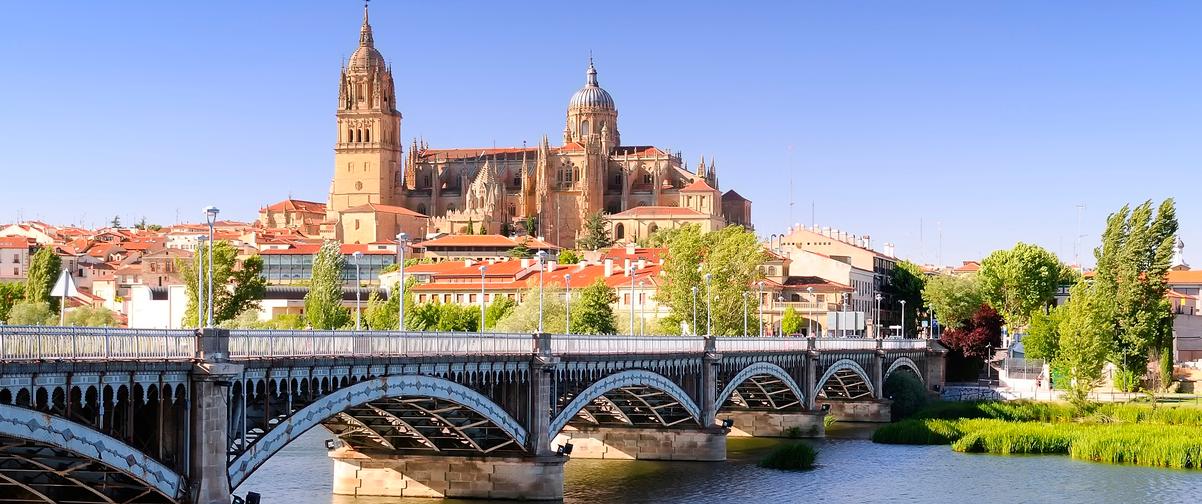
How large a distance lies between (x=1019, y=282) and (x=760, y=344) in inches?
2452

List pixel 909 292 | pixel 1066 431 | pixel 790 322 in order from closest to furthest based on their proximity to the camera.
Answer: pixel 1066 431 < pixel 790 322 < pixel 909 292

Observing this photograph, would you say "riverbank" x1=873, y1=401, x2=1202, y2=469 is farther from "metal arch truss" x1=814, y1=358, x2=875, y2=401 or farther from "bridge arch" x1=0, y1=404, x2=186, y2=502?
"bridge arch" x1=0, y1=404, x2=186, y2=502

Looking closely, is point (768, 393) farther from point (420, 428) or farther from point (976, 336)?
point (976, 336)

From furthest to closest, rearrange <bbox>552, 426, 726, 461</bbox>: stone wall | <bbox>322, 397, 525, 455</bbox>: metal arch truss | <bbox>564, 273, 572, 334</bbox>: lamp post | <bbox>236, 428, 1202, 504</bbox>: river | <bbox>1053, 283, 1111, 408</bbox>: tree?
1. <bbox>1053, 283, 1111, 408</bbox>: tree
2. <bbox>564, 273, 572, 334</bbox>: lamp post
3. <bbox>552, 426, 726, 461</bbox>: stone wall
4. <bbox>236, 428, 1202, 504</bbox>: river
5. <bbox>322, 397, 525, 455</bbox>: metal arch truss

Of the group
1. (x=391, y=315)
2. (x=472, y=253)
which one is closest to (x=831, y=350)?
(x=391, y=315)

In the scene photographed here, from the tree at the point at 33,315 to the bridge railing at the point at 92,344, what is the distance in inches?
3114

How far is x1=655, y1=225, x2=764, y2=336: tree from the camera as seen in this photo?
9725 centimetres

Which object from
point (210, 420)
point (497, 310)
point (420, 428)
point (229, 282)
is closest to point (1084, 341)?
point (420, 428)

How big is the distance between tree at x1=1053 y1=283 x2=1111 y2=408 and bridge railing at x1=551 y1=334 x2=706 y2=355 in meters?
24.9

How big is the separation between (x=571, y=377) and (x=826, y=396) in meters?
39.2

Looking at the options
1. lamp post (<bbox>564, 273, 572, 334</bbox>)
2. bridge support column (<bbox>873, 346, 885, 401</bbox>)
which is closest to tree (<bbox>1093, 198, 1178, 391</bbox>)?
bridge support column (<bbox>873, 346, 885, 401</bbox>)

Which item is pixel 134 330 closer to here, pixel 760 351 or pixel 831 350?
pixel 760 351

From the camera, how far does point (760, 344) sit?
2675 inches

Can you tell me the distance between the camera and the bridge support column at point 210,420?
29.3 m
